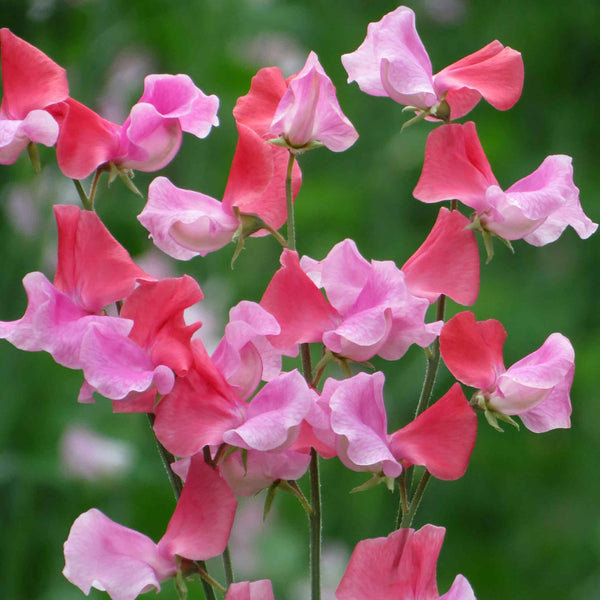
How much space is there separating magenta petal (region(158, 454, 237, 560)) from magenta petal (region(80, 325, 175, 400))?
0.06m

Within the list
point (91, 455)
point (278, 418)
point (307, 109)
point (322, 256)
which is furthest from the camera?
point (322, 256)

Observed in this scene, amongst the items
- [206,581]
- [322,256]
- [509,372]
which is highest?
[509,372]

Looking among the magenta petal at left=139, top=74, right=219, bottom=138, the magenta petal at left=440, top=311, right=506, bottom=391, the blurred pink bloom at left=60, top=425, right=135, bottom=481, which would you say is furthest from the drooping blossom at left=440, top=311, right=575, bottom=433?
the blurred pink bloom at left=60, top=425, right=135, bottom=481

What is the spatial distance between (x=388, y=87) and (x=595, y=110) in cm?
239

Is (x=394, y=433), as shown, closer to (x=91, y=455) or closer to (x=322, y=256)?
(x=91, y=455)

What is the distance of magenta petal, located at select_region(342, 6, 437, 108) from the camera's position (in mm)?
716

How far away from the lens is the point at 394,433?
0.67 meters

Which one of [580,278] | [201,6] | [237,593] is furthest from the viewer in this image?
[580,278]

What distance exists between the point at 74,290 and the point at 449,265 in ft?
0.77

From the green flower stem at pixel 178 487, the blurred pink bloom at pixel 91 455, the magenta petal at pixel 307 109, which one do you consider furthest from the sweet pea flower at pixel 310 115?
the blurred pink bloom at pixel 91 455

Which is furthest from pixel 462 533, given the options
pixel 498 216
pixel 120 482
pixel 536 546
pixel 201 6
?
pixel 498 216

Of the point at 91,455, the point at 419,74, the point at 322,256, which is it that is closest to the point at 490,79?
the point at 419,74

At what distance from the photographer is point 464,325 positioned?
0.69 m

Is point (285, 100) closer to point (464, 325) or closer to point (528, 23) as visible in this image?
point (464, 325)
